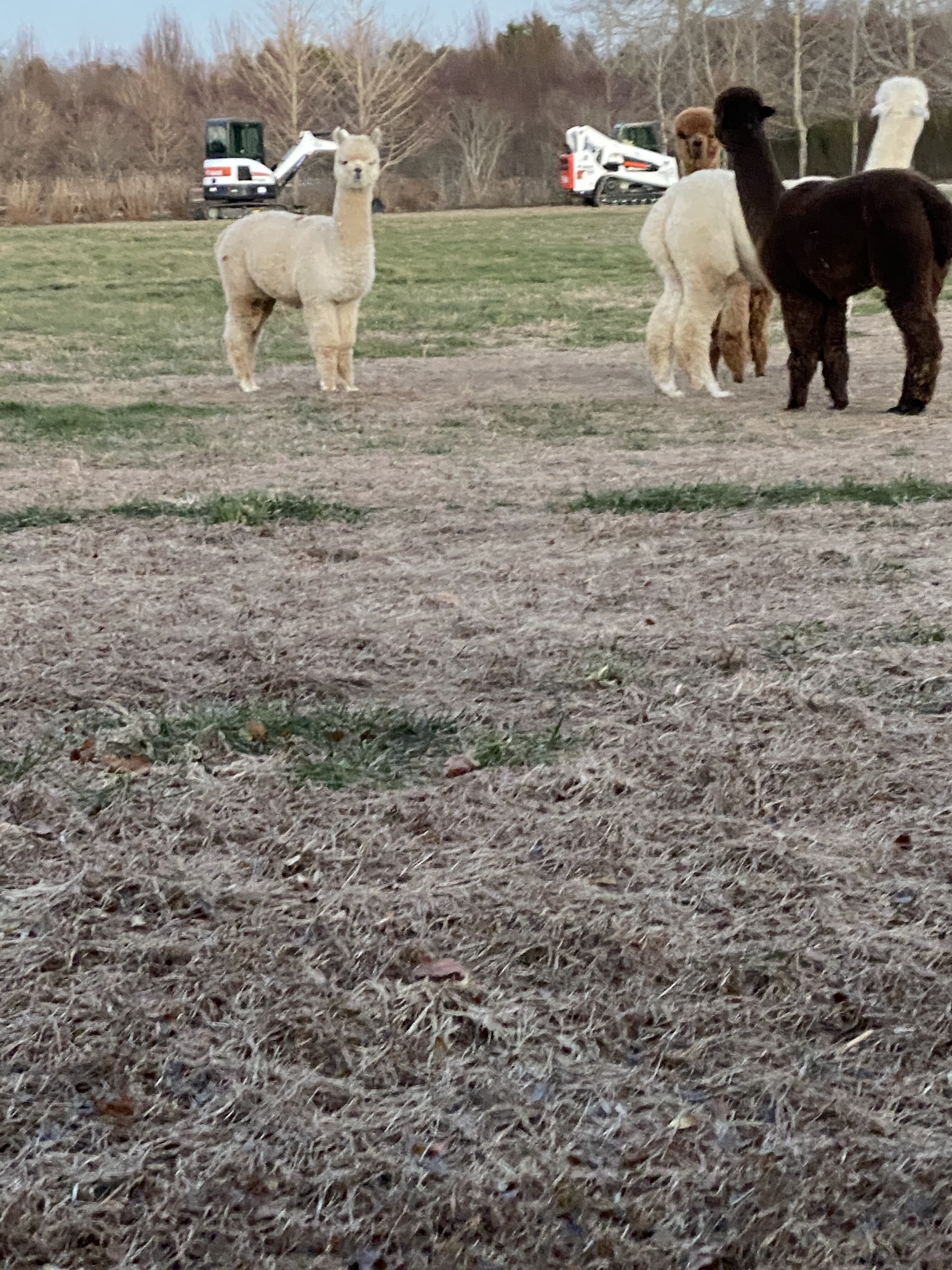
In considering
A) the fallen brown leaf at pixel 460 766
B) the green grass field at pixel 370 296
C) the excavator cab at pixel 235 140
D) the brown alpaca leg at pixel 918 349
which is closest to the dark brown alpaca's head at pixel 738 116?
the brown alpaca leg at pixel 918 349

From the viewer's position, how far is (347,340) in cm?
980

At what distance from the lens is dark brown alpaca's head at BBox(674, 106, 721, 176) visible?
9.80 metres

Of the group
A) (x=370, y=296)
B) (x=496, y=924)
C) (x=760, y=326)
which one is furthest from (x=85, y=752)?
(x=370, y=296)

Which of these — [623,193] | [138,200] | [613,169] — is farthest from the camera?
[138,200]

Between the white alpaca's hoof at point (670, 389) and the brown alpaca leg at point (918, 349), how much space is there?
5.03 feet

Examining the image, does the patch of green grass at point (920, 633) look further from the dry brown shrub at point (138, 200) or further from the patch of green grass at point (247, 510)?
the dry brown shrub at point (138, 200)

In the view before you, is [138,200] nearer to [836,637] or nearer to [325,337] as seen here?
[325,337]

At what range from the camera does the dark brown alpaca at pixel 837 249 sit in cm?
768

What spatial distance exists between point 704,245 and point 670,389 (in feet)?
3.64

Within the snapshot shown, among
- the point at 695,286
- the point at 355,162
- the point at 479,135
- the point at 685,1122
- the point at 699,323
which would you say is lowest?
the point at 685,1122

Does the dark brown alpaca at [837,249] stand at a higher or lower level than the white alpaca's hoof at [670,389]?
higher

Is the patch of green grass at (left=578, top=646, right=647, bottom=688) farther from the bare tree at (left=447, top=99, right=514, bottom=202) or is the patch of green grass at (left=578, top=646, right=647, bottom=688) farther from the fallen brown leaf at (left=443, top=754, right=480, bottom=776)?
the bare tree at (left=447, top=99, right=514, bottom=202)

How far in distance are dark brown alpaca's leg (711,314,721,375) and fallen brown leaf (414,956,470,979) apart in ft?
26.2

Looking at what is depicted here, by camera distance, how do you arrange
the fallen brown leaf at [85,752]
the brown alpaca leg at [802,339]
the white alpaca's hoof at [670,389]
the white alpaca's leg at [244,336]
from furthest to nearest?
the white alpaca's leg at [244,336] < the white alpaca's hoof at [670,389] < the brown alpaca leg at [802,339] < the fallen brown leaf at [85,752]
